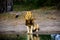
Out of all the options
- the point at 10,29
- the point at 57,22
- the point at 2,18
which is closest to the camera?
the point at 10,29

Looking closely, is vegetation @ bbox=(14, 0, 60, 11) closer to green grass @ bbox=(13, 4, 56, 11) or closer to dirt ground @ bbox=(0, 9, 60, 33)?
green grass @ bbox=(13, 4, 56, 11)

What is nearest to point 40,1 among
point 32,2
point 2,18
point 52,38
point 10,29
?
point 32,2

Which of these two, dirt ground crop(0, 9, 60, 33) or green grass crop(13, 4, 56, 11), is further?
green grass crop(13, 4, 56, 11)

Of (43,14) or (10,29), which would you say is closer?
(10,29)

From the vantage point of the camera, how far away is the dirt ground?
8.85 metres

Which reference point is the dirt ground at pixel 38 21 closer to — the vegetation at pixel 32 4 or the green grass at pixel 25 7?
the green grass at pixel 25 7

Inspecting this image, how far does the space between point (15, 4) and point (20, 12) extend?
66.8 inches

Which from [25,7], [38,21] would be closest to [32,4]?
[25,7]

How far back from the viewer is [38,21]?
10.2 meters

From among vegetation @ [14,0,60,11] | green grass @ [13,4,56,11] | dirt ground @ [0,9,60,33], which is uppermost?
vegetation @ [14,0,60,11]

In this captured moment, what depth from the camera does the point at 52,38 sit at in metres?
6.36

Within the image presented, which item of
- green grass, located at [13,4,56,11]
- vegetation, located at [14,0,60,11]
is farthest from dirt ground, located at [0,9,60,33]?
vegetation, located at [14,0,60,11]

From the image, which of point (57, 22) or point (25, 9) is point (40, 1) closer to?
point (25, 9)

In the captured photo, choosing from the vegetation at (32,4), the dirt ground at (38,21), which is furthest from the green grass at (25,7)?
the dirt ground at (38,21)
